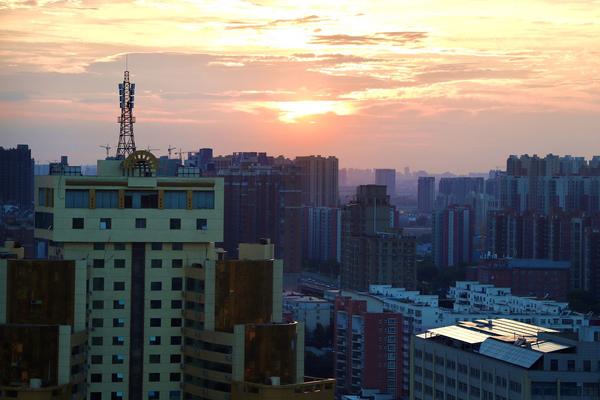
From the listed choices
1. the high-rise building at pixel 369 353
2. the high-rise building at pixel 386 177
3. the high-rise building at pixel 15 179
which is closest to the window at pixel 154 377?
the high-rise building at pixel 15 179

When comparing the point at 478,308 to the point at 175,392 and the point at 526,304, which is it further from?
the point at 175,392

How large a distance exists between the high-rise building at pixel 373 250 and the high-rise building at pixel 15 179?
12844 millimetres

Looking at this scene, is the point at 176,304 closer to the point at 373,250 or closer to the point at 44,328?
the point at 44,328

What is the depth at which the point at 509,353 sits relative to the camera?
13336mm

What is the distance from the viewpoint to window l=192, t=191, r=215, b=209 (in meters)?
10.2

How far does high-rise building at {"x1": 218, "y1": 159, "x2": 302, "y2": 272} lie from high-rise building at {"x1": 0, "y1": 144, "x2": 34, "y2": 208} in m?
13.3

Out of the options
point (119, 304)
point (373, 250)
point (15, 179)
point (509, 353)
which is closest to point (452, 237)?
point (373, 250)

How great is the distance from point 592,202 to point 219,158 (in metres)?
18.3

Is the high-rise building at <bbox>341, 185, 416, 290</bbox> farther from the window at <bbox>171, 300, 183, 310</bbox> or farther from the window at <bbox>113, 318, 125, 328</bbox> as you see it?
the window at <bbox>113, 318, 125, 328</bbox>

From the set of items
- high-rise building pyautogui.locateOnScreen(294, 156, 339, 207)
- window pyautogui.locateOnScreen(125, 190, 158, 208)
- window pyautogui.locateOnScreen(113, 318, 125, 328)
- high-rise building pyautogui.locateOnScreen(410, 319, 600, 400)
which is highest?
high-rise building pyautogui.locateOnScreen(294, 156, 339, 207)

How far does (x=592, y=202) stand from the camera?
52750mm

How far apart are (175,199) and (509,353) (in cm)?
448

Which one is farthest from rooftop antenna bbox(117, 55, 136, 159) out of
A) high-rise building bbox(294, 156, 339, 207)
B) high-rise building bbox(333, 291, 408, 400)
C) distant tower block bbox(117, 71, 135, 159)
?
high-rise building bbox(294, 156, 339, 207)

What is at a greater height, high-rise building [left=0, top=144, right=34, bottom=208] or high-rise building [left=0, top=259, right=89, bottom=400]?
high-rise building [left=0, top=144, right=34, bottom=208]
